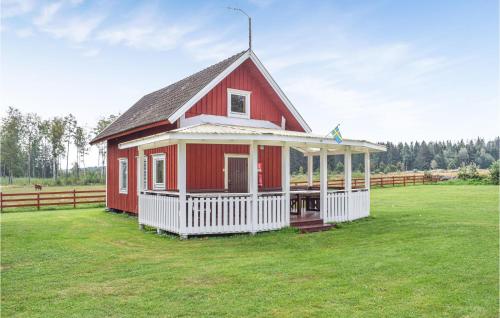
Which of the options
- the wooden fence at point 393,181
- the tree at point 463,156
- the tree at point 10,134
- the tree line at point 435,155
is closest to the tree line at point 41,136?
A: the tree at point 10,134

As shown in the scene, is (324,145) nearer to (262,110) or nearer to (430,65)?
(262,110)

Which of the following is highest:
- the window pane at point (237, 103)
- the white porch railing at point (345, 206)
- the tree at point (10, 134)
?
the tree at point (10, 134)

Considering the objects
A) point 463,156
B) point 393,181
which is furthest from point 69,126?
point 463,156

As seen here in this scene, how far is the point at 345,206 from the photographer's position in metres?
13.4

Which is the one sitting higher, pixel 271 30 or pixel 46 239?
pixel 271 30

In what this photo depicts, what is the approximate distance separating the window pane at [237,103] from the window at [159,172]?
10.6ft

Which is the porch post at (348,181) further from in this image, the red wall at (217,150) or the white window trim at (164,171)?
the white window trim at (164,171)

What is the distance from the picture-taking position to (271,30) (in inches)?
707

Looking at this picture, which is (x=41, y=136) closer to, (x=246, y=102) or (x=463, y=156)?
(x=246, y=102)

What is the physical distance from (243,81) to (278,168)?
3.71 m

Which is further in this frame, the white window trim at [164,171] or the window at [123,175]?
the window at [123,175]

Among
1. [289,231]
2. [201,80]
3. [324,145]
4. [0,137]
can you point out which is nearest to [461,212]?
[324,145]

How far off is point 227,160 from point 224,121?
4.85 ft

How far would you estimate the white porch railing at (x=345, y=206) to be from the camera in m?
12.9
